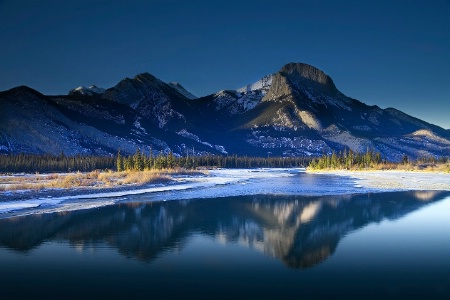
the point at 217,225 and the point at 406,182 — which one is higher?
the point at 406,182

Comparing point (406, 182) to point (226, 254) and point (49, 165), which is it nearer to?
point (226, 254)

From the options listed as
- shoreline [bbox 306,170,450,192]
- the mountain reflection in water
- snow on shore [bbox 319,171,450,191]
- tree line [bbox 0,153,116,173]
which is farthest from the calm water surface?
tree line [bbox 0,153,116,173]

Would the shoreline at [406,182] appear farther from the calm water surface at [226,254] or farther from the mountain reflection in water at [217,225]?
the calm water surface at [226,254]

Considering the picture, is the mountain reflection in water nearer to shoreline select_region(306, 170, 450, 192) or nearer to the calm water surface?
the calm water surface

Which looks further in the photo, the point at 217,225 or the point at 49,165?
the point at 49,165

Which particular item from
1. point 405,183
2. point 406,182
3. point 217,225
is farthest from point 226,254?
point 406,182

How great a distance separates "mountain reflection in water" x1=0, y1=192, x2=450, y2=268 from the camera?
2016 cm

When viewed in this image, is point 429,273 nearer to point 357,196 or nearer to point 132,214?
point 132,214

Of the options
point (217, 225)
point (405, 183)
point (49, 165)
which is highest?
point (49, 165)

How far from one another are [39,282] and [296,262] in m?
9.70

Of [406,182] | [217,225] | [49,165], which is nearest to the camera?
[217,225]

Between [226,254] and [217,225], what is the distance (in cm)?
827

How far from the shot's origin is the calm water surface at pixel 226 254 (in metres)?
13.7

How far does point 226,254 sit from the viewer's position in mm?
18781
